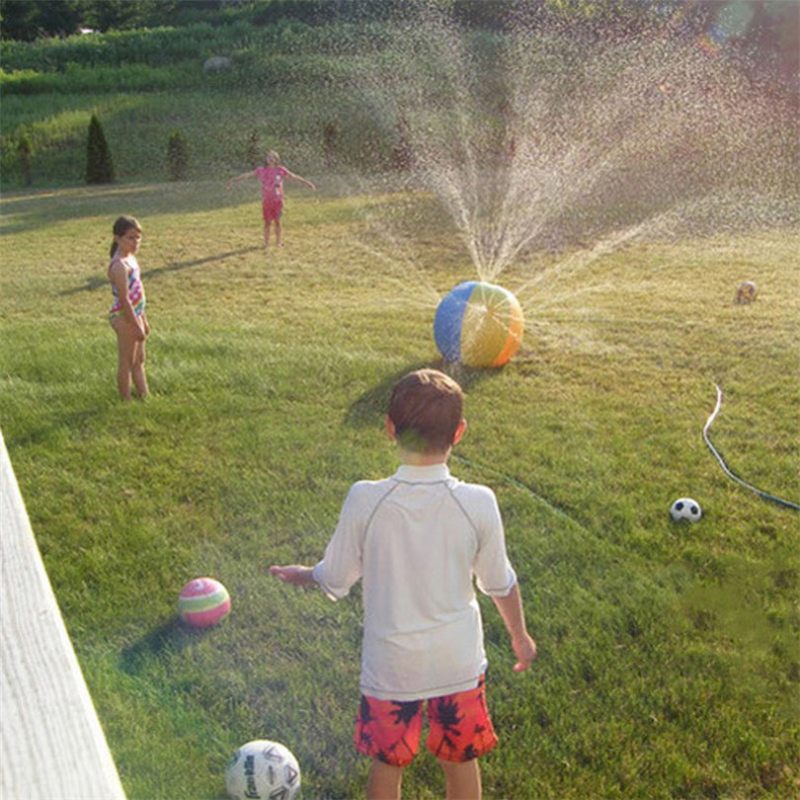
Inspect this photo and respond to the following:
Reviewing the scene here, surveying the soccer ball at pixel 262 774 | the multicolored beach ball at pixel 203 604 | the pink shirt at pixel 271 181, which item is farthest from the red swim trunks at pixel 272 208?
the soccer ball at pixel 262 774

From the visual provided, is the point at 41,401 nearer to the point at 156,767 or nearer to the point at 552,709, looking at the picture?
the point at 156,767

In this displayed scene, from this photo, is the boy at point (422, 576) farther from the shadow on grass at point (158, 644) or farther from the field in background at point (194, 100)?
the field in background at point (194, 100)

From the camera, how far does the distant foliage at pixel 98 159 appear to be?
24.7 metres

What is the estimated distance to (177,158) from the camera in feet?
83.7

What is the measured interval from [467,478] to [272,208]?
371 inches

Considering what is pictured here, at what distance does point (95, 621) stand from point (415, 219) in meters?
13.4

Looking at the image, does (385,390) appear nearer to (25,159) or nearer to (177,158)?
(177,158)

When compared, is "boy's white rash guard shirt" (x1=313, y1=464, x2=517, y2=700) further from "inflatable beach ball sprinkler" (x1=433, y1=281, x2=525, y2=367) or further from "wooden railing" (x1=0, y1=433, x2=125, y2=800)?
"inflatable beach ball sprinkler" (x1=433, y1=281, x2=525, y2=367)

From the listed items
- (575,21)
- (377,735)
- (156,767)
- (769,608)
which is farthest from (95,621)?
(575,21)

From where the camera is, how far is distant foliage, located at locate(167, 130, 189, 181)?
83.5ft

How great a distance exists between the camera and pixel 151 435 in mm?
6758

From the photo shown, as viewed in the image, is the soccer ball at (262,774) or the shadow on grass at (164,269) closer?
the soccer ball at (262,774)

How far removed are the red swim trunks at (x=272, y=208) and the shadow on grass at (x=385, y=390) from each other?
7.01 m

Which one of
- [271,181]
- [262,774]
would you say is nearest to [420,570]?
[262,774]
